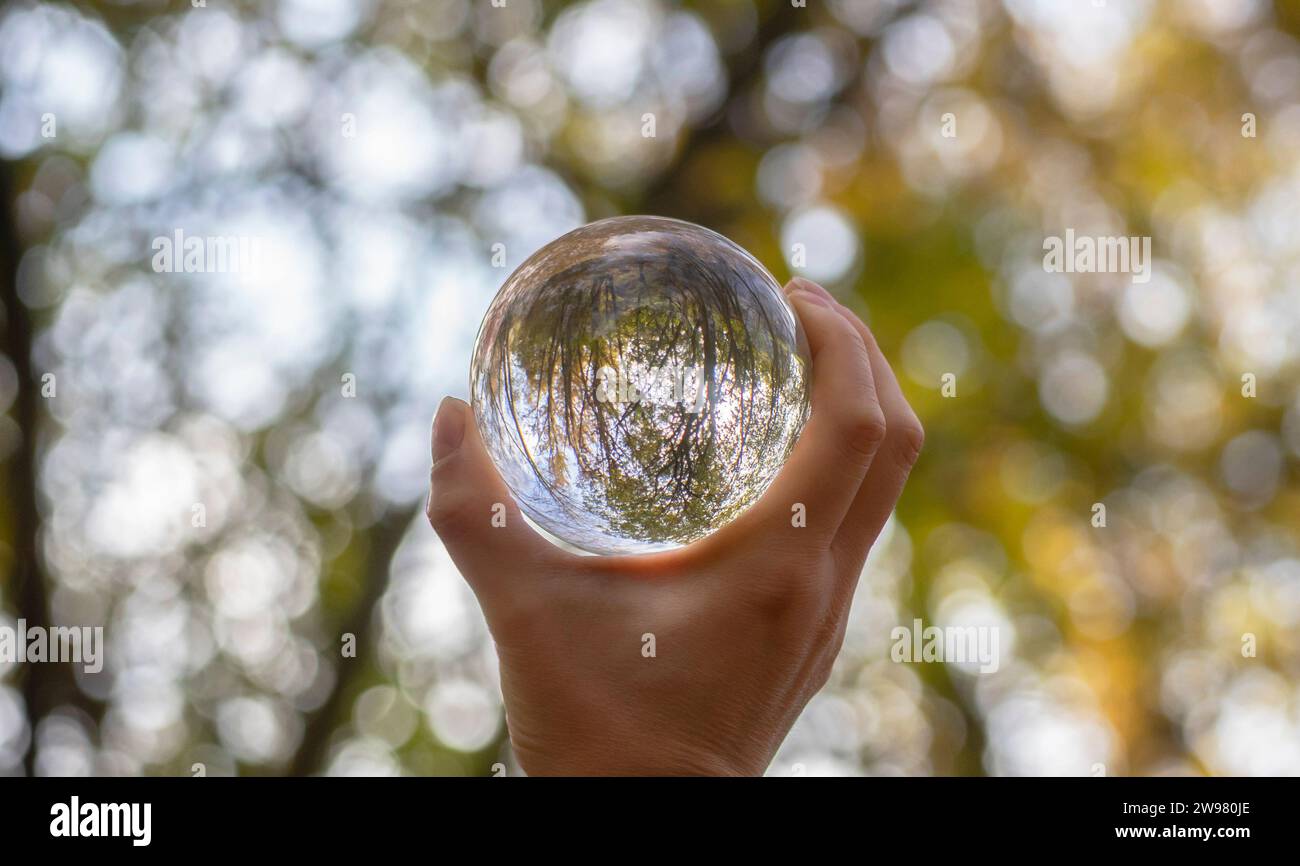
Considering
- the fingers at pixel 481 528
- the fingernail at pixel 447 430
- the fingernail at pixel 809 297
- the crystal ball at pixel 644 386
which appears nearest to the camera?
the crystal ball at pixel 644 386

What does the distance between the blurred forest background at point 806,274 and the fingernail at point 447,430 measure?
5.75 meters

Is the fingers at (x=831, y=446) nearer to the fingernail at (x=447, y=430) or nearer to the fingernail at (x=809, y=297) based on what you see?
the fingernail at (x=809, y=297)

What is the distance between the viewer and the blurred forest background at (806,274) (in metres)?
8.29

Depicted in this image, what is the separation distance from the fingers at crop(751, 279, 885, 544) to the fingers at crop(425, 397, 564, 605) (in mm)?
575

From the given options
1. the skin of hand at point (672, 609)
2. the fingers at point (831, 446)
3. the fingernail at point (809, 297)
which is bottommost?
the skin of hand at point (672, 609)

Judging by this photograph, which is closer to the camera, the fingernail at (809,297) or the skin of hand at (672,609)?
the skin of hand at (672,609)

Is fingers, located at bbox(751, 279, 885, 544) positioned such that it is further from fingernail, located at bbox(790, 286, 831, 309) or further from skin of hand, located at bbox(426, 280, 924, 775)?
fingernail, located at bbox(790, 286, 831, 309)

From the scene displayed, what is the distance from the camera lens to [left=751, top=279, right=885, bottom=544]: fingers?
2.36 meters

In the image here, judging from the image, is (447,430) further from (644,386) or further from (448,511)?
(644,386)

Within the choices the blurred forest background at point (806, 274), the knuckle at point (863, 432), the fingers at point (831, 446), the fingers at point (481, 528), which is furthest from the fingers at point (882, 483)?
the blurred forest background at point (806, 274)

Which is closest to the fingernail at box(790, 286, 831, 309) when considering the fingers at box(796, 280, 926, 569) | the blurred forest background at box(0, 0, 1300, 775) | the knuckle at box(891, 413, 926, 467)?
the fingers at box(796, 280, 926, 569)

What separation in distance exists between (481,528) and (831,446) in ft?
2.82

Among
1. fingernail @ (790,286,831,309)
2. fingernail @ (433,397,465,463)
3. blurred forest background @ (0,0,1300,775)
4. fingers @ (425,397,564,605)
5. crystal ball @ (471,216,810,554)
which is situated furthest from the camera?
blurred forest background @ (0,0,1300,775)

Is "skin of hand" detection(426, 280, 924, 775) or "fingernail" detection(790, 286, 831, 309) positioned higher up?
"fingernail" detection(790, 286, 831, 309)
